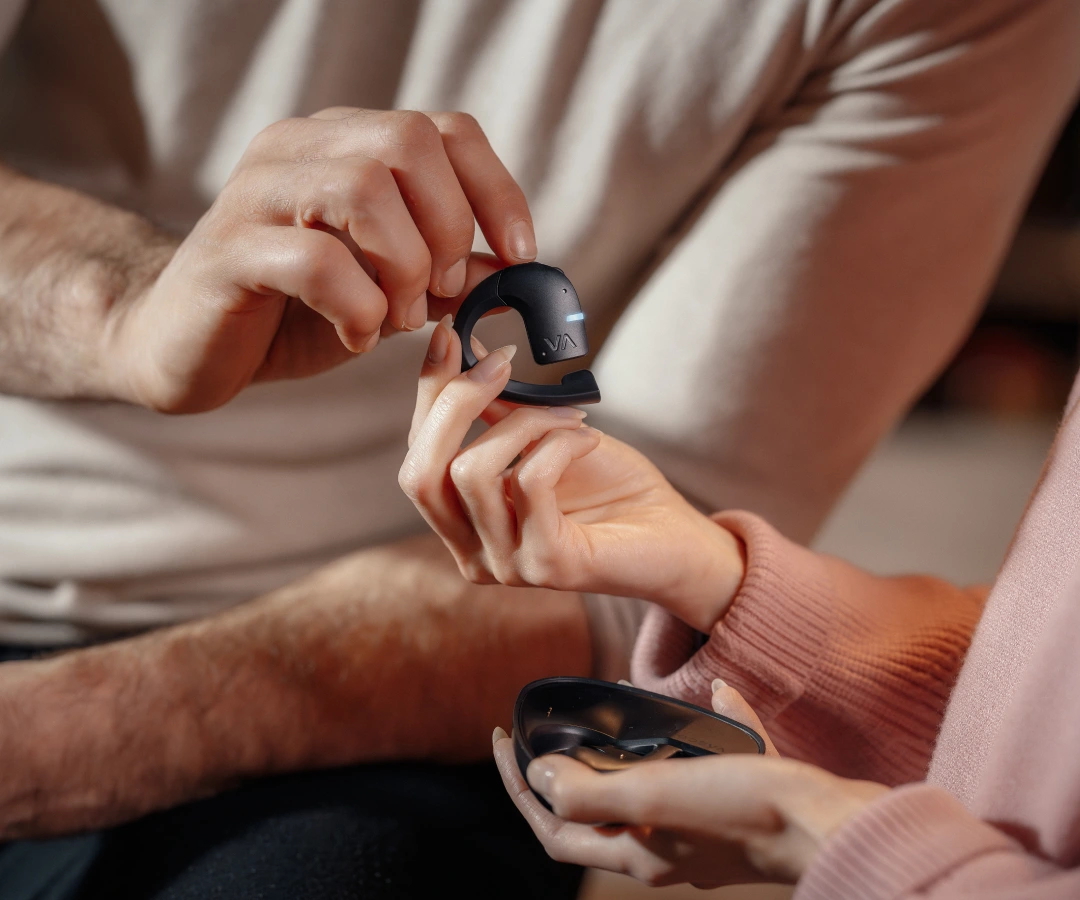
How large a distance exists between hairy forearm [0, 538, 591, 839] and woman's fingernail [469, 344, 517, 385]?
0.39 m

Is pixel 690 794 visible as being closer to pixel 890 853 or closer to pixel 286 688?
pixel 890 853

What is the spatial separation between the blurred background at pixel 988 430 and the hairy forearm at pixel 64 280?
172cm

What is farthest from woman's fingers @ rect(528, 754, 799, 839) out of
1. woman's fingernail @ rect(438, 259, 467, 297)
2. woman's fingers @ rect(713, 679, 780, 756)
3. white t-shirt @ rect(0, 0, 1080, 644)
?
white t-shirt @ rect(0, 0, 1080, 644)

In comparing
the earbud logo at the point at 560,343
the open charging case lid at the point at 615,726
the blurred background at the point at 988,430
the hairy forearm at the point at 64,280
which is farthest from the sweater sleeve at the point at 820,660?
the blurred background at the point at 988,430

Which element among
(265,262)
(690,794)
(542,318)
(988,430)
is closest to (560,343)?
(542,318)

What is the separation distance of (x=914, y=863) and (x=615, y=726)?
21cm

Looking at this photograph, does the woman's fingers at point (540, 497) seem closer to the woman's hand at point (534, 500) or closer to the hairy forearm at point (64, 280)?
the woman's hand at point (534, 500)

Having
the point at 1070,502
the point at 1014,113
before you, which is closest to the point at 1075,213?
the point at 1014,113

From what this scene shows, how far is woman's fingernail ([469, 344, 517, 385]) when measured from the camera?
0.60 meters

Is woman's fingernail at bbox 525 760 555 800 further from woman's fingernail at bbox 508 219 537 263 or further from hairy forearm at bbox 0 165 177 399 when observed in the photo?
hairy forearm at bbox 0 165 177 399

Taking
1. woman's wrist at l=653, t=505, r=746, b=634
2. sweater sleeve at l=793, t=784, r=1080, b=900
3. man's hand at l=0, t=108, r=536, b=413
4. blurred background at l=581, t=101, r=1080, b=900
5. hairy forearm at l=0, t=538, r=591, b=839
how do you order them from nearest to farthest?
sweater sleeve at l=793, t=784, r=1080, b=900
man's hand at l=0, t=108, r=536, b=413
woman's wrist at l=653, t=505, r=746, b=634
hairy forearm at l=0, t=538, r=591, b=839
blurred background at l=581, t=101, r=1080, b=900

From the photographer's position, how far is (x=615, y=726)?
60cm

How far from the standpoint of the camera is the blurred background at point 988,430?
2189mm

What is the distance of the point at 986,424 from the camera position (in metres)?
2.62
